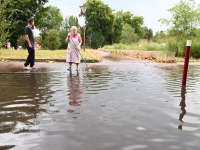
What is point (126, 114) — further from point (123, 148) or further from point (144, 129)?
point (123, 148)

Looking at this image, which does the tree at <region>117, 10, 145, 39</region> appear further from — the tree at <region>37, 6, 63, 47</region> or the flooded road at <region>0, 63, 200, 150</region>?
the flooded road at <region>0, 63, 200, 150</region>

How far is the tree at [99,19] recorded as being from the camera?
66625mm

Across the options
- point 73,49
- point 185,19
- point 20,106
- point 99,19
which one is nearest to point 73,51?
point 73,49

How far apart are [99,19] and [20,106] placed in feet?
215

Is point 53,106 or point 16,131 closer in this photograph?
point 16,131

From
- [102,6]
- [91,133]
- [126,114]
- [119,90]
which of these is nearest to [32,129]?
[91,133]


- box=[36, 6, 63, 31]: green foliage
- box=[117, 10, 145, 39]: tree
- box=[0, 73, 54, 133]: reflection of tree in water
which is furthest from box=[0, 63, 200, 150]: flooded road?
box=[117, 10, 145, 39]: tree

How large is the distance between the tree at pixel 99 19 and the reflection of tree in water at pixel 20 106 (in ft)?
199

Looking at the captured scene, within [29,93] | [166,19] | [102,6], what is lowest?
[29,93]

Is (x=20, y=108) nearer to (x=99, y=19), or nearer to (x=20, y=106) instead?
(x=20, y=106)

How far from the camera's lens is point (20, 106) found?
12.6 feet

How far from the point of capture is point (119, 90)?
17.8ft

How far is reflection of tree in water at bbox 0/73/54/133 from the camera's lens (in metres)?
2.92

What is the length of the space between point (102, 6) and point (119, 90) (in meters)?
65.2
